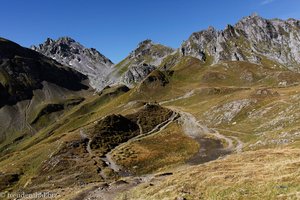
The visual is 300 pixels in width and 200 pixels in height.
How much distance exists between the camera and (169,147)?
11050 cm

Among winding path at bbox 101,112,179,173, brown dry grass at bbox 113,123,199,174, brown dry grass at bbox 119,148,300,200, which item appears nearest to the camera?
brown dry grass at bbox 119,148,300,200

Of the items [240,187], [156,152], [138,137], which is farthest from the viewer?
[138,137]

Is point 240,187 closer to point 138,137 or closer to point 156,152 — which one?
point 156,152

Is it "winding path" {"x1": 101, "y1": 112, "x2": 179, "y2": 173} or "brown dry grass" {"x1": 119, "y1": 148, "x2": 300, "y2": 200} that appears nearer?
"brown dry grass" {"x1": 119, "y1": 148, "x2": 300, "y2": 200}

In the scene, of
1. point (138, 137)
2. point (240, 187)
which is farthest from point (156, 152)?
point (240, 187)

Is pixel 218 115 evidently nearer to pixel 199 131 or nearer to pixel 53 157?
pixel 199 131

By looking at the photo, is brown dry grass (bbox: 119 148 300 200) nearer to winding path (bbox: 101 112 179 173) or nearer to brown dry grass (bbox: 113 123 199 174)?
brown dry grass (bbox: 113 123 199 174)

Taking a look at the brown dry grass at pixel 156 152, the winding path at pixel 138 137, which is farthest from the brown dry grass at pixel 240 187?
the winding path at pixel 138 137

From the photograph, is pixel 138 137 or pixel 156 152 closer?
pixel 156 152

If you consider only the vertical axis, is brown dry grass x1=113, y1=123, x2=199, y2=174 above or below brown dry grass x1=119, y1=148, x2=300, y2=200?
below

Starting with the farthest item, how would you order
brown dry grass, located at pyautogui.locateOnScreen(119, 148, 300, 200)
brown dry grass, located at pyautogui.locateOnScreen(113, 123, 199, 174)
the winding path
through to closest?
the winding path < brown dry grass, located at pyautogui.locateOnScreen(113, 123, 199, 174) < brown dry grass, located at pyautogui.locateOnScreen(119, 148, 300, 200)

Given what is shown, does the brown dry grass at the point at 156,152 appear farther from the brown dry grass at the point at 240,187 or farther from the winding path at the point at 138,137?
the brown dry grass at the point at 240,187

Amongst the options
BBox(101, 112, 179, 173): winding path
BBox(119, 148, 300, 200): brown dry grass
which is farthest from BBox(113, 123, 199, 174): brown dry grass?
BBox(119, 148, 300, 200): brown dry grass

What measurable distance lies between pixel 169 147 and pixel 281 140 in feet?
143
